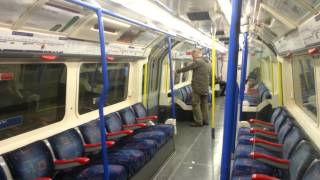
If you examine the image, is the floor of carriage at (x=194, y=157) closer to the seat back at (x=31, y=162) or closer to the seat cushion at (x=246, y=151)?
the seat cushion at (x=246, y=151)

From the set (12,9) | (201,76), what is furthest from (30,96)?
(201,76)

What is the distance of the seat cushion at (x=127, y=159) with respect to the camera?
3.95 meters

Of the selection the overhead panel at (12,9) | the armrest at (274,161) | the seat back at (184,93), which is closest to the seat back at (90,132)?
the overhead panel at (12,9)

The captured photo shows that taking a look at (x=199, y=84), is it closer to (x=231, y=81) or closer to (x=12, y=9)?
(x=12, y=9)

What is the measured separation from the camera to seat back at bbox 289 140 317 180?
290 cm

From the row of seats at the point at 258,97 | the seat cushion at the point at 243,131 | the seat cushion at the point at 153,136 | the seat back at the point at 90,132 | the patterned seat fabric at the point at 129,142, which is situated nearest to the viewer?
the seat back at the point at 90,132

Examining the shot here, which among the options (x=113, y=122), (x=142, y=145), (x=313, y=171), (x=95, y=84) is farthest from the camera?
(x=113, y=122)

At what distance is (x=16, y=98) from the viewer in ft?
10.5

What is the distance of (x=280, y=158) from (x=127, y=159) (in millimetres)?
2012

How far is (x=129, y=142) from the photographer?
495 cm

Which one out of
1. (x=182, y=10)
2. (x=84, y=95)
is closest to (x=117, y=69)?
(x=84, y=95)

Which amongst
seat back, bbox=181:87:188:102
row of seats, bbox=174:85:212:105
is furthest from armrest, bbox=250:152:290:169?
seat back, bbox=181:87:188:102

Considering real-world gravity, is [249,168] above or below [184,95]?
below

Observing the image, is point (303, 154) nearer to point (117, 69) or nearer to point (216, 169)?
point (216, 169)
